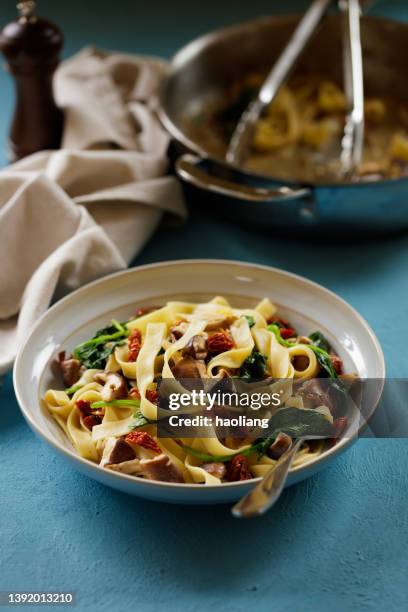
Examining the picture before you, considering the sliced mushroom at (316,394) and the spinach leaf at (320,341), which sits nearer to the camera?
the sliced mushroom at (316,394)

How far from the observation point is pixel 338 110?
3.04 metres

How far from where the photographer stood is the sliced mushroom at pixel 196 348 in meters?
1.76

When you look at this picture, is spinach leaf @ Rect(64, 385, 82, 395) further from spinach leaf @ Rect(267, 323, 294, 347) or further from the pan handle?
the pan handle

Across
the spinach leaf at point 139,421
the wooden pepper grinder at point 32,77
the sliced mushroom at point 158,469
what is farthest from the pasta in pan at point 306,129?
the sliced mushroom at point 158,469

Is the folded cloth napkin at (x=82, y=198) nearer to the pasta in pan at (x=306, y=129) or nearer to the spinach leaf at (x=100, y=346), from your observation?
the spinach leaf at (x=100, y=346)

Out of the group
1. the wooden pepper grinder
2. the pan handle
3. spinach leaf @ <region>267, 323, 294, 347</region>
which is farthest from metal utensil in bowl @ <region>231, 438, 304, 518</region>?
the wooden pepper grinder

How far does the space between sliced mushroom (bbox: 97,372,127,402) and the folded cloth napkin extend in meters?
0.30

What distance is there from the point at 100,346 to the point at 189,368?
11.5 inches

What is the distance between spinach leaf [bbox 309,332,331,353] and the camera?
1.92 m

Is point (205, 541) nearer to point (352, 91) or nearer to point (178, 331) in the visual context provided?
point (178, 331)

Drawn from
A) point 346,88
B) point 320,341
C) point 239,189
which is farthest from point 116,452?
point 346,88

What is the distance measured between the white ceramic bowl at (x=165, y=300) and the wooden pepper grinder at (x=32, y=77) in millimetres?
842

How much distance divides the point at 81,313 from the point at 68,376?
0.22m

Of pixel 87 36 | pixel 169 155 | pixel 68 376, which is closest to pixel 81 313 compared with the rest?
pixel 68 376
